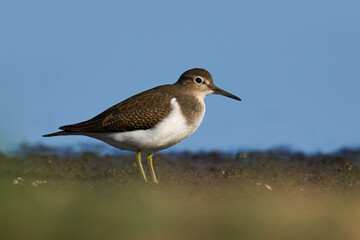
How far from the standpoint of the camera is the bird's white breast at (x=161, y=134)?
12.5 metres

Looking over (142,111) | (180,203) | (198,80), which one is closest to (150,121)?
(142,111)

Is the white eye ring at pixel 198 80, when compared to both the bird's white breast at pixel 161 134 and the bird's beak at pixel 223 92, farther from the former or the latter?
the bird's white breast at pixel 161 134

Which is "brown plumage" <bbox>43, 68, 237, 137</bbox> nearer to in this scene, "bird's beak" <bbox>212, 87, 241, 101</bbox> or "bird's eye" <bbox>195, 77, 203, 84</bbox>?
"bird's eye" <bbox>195, 77, 203, 84</bbox>

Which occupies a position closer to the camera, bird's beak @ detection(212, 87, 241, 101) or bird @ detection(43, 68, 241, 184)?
bird @ detection(43, 68, 241, 184)

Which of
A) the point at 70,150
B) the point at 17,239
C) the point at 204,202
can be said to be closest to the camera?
the point at 17,239

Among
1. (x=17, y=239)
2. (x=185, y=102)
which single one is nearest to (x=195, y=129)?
(x=185, y=102)

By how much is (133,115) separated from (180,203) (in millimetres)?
3657

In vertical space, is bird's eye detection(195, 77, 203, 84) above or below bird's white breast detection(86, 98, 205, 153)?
above

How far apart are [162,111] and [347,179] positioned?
654 cm

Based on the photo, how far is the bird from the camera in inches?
494

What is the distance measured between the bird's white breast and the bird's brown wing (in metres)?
0.12

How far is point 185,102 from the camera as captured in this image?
42.4 ft

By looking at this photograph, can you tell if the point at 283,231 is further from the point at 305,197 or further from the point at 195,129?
the point at 195,129

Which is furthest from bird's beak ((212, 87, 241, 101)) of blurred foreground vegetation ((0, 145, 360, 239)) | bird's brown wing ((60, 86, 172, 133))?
blurred foreground vegetation ((0, 145, 360, 239))
